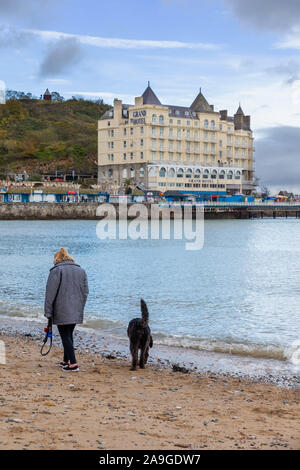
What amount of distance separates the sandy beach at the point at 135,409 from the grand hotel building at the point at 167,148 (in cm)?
7938

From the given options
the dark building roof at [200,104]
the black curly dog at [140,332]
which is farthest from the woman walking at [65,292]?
the dark building roof at [200,104]

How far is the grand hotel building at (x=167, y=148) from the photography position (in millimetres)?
87938

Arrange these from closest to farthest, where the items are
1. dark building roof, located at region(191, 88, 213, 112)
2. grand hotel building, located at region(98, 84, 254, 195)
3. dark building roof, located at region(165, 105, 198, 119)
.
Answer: grand hotel building, located at region(98, 84, 254, 195)
dark building roof, located at region(165, 105, 198, 119)
dark building roof, located at region(191, 88, 213, 112)

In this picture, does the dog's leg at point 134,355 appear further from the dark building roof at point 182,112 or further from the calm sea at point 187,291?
the dark building roof at point 182,112

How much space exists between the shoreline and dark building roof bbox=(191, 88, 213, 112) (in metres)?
87.6

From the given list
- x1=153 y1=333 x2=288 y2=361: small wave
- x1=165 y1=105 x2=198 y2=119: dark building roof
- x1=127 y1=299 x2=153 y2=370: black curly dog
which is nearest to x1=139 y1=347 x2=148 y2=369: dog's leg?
x1=127 y1=299 x2=153 y2=370: black curly dog

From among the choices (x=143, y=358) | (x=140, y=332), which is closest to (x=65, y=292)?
(x=140, y=332)

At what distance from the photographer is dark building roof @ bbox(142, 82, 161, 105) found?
291ft

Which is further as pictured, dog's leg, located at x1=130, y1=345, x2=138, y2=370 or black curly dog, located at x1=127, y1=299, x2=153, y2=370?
dog's leg, located at x1=130, y1=345, x2=138, y2=370

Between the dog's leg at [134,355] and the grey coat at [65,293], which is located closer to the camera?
the grey coat at [65,293]

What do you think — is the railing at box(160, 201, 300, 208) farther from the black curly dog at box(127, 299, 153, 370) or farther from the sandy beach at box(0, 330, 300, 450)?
the sandy beach at box(0, 330, 300, 450)

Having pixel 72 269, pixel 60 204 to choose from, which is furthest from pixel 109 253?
pixel 60 204

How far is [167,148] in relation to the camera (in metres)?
90.1

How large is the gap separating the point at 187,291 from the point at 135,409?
13.7 m
